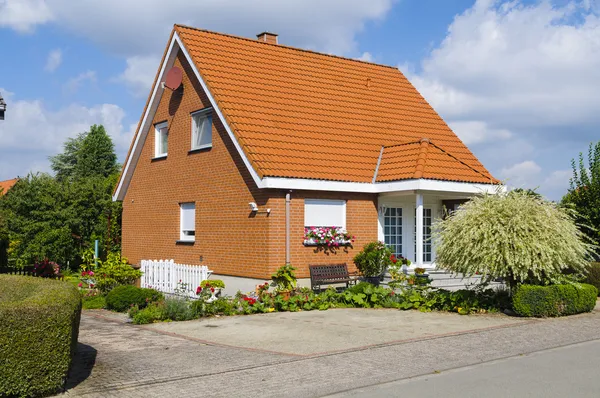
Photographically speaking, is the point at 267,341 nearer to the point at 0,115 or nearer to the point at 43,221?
the point at 0,115

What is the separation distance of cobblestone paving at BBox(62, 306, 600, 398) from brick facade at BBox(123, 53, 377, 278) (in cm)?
576

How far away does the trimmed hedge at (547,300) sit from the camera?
13227 millimetres

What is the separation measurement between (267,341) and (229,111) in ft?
28.6

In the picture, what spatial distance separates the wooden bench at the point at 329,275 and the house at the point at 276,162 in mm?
367

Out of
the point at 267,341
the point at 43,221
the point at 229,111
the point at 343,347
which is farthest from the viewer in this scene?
the point at 43,221

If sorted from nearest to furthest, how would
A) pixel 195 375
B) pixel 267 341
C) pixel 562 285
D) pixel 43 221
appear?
pixel 195 375
pixel 267 341
pixel 562 285
pixel 43 221

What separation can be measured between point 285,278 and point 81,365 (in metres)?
7.95

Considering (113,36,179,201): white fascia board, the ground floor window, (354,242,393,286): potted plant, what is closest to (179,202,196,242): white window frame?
(113,36,179,201): white fascia board

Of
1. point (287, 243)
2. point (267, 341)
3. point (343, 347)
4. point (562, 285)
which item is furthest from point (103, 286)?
point (562, 285)

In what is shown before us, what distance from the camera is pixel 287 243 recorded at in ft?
54.6

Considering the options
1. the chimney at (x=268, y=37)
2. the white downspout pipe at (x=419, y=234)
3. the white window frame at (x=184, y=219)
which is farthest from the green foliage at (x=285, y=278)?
the chimney at (x=268, y=37)

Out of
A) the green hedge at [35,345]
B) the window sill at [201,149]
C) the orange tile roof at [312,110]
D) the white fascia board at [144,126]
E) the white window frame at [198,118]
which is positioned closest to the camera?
the green hedge at [35,345]

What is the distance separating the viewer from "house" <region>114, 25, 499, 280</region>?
56.1 feet

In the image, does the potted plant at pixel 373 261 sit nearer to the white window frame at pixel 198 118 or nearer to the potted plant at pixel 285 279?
the potted plant at pixel 285 279
